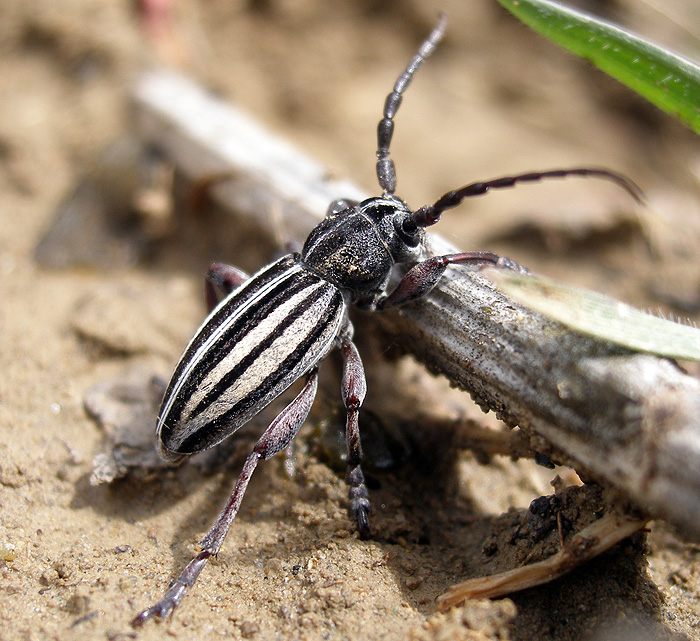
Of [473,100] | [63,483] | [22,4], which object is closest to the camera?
[63,483]

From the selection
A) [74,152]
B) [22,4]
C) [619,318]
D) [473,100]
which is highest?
[619,318]

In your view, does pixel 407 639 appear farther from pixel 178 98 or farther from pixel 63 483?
pixel 178 98

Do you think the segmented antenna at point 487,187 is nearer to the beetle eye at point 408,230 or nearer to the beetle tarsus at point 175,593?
the beetle eye at point 408,230

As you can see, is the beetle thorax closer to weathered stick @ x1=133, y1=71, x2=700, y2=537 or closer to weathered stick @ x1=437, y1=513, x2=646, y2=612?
weathered stick @ x1=133, y1=71, x2=700, y2=537

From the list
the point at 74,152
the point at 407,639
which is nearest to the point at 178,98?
the point at 74,152

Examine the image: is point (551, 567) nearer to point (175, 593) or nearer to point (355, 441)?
point (355, 441)

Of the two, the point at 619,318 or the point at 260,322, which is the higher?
the point at 619,318

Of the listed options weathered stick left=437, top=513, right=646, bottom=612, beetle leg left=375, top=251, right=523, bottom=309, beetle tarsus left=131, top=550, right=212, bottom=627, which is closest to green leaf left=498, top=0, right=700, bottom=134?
beetle leg left=375, top=251, right=523, bottom=309

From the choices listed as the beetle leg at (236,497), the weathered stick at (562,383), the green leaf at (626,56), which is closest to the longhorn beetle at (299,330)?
the beetle leg at (236,497)
